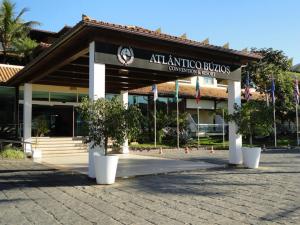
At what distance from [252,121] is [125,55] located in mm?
4705

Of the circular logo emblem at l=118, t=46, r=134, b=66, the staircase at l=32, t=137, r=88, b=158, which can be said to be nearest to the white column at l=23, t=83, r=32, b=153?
the staircase at l=32, t=137, r=88, b=158

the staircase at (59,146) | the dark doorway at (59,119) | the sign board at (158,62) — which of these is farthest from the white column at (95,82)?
the dark doorway at (59,119)

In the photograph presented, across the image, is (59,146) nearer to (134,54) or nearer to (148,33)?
(134,54)

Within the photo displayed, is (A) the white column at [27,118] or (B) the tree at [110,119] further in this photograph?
(A) the white column at [27,118]

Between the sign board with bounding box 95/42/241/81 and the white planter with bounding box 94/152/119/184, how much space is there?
284cm

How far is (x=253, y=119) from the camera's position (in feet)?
41.7

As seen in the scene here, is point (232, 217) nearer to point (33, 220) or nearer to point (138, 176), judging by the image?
point (33, 220)

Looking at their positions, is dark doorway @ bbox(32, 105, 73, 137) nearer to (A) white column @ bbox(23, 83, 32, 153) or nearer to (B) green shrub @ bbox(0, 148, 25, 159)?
(A) white column @ bbox(23, 83, 32, 153)

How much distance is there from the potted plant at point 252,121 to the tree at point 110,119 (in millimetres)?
4453

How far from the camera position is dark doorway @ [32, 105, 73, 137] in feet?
76.9

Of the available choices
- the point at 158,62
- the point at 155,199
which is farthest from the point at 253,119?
the point at 155,199

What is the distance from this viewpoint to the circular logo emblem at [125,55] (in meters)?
11.5

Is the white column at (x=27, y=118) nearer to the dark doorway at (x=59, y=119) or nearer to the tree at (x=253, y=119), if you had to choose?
the dark doorway at (x=59, y=119)

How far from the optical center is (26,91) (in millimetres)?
19625
